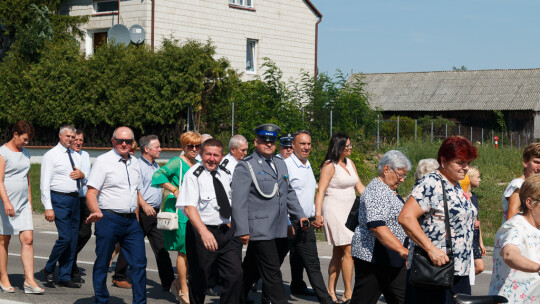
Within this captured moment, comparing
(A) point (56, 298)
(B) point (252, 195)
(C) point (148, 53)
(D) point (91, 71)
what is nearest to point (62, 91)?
(D) point (91, 71)

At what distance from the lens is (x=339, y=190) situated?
29.4 ft

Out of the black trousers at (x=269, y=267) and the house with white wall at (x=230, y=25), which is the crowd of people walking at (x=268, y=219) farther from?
the house with white wall at (x=230, y=25)

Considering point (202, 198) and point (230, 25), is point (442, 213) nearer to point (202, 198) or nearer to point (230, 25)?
point (202, 198)

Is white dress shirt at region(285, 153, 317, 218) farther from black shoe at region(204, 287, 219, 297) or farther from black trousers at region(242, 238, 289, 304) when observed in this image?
black trousers at region(242, 238, 289, 304)

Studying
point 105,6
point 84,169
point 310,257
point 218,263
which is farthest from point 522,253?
point 105,6

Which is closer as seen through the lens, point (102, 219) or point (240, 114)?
point (102, 219)

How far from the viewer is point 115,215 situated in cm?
772

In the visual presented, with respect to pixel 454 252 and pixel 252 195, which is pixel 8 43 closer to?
pixel 252 195

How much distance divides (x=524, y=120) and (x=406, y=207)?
44.1 meters

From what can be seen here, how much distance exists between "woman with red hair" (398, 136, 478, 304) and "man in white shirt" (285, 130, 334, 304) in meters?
2.93

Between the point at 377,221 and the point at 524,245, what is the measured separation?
4.73 feet

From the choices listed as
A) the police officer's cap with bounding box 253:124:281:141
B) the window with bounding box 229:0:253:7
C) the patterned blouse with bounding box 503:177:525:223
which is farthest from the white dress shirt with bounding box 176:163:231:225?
the window with bounding box 229:0:253:7

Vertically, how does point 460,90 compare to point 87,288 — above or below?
above

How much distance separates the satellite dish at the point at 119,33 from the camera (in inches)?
1144
